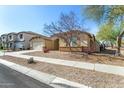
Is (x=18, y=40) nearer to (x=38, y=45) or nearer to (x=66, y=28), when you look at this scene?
(x=38, y=45)

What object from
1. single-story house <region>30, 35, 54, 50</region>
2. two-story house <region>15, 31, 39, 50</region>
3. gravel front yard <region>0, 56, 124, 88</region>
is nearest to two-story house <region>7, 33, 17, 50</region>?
two-story house <region>15, 31, 39, 50</region>

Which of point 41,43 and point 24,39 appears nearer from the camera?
point 41,43

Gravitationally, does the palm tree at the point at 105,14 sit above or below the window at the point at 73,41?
above

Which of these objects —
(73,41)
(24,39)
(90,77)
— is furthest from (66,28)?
(24,39)

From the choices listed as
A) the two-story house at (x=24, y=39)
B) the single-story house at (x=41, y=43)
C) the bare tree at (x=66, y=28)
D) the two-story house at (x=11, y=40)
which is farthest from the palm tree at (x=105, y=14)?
the two-story house at (x=11, y=40)

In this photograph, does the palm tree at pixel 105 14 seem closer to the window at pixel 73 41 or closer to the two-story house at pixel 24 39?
the window at pixel 73 41

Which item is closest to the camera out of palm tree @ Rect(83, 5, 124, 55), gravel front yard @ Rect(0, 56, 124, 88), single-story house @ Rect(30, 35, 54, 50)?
gravel front yard @ Rect(0, 56, 124, 88)

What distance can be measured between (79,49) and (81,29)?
9.23ft

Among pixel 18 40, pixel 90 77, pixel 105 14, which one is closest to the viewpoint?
pixel 90 77

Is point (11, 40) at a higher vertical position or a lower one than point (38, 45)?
higher

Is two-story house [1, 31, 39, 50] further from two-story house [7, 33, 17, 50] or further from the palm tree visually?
the palm tree

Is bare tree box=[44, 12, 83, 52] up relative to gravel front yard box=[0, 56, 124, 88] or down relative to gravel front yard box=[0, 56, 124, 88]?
up

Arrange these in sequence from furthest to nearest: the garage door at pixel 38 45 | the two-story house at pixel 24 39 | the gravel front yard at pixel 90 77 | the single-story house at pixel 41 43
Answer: the two-story house at pixel 24 39 < the garage door at pixel 38 45 < the single-story house at pixel 41 43 < the gravel front yard at pixel 90 77
